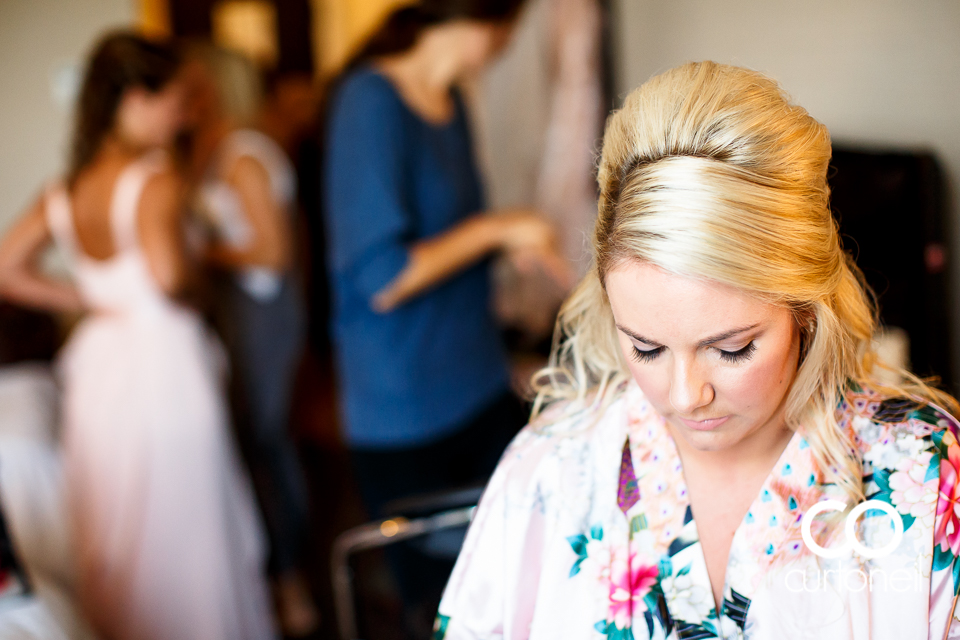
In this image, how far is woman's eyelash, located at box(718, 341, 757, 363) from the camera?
73 cm

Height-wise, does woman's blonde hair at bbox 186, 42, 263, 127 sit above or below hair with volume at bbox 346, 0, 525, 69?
below

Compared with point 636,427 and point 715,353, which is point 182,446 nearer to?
point 636,427

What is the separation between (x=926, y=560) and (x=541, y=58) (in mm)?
1841

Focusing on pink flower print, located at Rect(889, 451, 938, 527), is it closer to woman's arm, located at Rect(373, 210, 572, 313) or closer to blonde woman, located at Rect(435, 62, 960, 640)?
blonde woman, located at Rect(435, 62, 960, 640)

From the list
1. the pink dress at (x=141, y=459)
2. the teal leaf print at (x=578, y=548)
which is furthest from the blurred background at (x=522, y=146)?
the teal leaf print at (x=578, y=548)

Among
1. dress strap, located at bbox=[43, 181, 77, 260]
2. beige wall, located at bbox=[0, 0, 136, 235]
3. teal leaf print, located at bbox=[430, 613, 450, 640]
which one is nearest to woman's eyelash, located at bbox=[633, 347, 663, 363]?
teal leaf print, located at bbox=[430, 613, 450, 640]

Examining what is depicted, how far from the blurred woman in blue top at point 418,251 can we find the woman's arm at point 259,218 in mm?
798

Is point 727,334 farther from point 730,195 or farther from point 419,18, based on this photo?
point 419,18

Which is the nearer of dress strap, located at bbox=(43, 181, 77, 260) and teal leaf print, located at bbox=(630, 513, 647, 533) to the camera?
teal leaf print, located at bbox=(630, 513, 647, 533)

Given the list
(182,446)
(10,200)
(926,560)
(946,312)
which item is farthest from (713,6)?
(10,200)

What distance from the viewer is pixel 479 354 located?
172cm

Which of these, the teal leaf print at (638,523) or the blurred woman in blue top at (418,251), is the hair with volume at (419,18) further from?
the teal leaf print at (638,523)

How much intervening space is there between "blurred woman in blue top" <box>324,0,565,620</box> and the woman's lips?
2.60ft

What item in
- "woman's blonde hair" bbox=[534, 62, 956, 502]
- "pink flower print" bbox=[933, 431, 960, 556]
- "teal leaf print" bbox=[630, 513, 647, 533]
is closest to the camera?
"woman's blonde hair" bbox=[534, 62, 956, 502]
